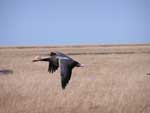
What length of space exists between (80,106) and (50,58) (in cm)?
353

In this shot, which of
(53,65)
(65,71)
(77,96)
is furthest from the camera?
(77,96)

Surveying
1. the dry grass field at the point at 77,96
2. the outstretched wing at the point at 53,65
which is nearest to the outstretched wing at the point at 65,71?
the outstretched wing at the point at 53,65

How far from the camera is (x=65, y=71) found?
7.33m

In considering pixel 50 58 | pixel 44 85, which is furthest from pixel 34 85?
pixel 50 58

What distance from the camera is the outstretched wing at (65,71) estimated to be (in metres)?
7.21

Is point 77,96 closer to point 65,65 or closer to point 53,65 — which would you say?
point 53,65

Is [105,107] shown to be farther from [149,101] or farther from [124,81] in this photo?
[124,81]

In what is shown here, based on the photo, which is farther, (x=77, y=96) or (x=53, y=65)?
(x=77, y=96)

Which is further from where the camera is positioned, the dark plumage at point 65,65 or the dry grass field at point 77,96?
the dry grass field at point 77,96

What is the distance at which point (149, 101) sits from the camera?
12102 millimetres

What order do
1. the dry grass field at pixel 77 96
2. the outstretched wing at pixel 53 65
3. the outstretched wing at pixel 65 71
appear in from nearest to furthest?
1. the outstretched wing at pixel 65 71
2. the outstretched wing at pixel 53 65
3. the dry grass field at pixel 77 96

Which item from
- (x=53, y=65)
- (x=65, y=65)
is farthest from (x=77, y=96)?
(x=65, y=65)

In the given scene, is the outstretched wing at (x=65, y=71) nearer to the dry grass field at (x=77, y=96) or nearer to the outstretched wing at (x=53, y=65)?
the outstretched wing at (x=53, y=65)

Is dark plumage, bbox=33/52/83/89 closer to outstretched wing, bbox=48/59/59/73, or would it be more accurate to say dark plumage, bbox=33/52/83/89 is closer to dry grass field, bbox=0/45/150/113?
outstretched wing, bbox=48/59/59/73
